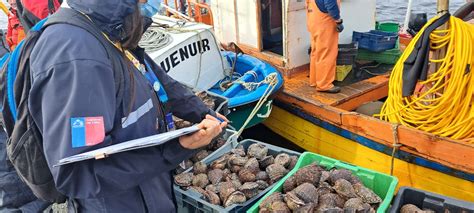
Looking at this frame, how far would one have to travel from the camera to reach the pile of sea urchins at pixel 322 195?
231 centimetres

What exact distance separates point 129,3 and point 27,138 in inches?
23.1

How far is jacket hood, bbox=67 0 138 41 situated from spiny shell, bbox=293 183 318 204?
1.40 m

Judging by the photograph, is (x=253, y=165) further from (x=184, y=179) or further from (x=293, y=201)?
(x=293, y=201)

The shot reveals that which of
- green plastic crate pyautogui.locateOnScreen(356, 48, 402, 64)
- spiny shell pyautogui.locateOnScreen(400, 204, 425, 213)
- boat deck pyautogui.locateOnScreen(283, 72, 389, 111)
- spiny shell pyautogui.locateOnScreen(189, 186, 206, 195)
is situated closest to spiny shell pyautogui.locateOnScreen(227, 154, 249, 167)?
spiny shell pyautogui.locateOnScreen(189, 186, 206, 195)

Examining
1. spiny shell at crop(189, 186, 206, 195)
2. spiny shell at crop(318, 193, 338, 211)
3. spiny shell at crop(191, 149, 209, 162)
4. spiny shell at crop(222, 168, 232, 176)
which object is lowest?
spiny shell at crop(191, 149, 209, 162)

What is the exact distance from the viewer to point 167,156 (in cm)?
154

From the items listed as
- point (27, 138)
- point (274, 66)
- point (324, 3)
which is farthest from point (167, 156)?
point (274, 66)

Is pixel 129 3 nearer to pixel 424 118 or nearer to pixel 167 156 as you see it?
pixel 167 156

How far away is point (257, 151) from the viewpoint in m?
3.06

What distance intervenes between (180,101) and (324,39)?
9.51 feet

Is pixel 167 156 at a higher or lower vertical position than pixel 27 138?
lower

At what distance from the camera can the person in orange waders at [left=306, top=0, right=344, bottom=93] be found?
452cm

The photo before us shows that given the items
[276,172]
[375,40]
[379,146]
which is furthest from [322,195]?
[375,40]

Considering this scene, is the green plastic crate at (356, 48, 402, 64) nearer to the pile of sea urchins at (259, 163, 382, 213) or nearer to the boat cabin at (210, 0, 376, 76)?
the boat cabin at (210, 0, 376, 76)
